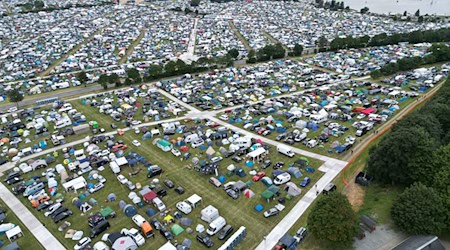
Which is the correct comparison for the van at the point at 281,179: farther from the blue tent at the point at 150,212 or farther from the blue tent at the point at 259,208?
the blue tent at the point at 150,212

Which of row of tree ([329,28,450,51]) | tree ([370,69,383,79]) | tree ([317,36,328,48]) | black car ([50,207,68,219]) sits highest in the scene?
row of tree ([329,28,450,51])

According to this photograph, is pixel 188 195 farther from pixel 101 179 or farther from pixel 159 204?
pixel 101 179

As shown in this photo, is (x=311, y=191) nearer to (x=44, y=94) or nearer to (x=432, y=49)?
(x=44, y=94)

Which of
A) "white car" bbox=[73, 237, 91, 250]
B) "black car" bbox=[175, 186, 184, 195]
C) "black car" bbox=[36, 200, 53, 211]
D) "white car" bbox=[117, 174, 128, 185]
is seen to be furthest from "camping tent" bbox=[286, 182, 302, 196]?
"black car" bbox=[36, 200, 53, 211]

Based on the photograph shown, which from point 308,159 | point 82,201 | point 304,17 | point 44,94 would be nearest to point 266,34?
point 304,17

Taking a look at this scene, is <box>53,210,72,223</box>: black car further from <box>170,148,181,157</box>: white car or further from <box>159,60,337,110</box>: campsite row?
<box>159,60,337,110</box>: campsite row
